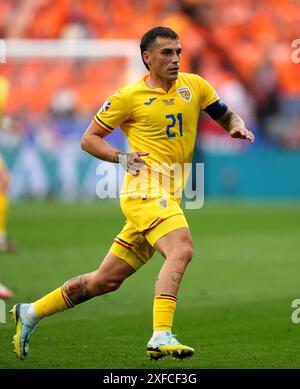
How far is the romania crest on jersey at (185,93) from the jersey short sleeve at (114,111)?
1.32 feet

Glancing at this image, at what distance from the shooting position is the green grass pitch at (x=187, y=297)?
7211 millimetres

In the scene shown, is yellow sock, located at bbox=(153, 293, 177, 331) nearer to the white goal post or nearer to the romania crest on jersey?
the romania crest on jersey

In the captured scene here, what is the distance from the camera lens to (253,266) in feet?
42.3

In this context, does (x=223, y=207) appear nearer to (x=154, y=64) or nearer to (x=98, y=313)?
(x=98, y=313)

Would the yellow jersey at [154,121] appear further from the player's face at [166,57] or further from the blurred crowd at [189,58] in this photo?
the blurred crowd at [189,58]

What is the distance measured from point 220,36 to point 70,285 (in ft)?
74.5

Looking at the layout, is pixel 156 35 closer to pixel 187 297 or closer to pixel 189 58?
pixel 187 297

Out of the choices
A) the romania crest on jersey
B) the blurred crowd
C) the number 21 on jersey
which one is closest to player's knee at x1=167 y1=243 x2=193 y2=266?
the number 21 on jersey

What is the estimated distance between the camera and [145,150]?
712 cm

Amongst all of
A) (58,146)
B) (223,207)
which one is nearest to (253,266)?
(223,207)

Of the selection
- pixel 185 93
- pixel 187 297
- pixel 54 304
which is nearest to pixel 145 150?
pixel 185 93

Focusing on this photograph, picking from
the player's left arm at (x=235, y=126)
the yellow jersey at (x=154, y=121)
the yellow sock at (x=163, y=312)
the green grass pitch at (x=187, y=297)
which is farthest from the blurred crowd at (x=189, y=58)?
the yellow sock at (x=163, y=312)

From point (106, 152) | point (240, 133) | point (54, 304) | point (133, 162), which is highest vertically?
point (240, 133)

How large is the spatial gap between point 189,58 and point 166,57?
70.0ft
